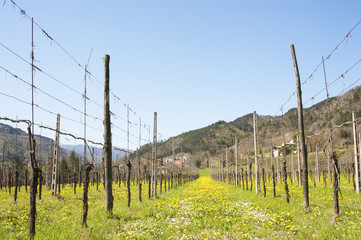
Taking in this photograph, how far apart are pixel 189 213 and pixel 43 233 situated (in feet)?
20.7

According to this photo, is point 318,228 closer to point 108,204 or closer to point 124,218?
point 124,218

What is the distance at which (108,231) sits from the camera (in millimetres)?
8984

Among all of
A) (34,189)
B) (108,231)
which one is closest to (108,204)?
(108,231)

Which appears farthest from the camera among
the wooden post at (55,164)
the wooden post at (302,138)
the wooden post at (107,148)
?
the wooden post at (55,164)

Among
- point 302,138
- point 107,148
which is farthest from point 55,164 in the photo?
point 302,138

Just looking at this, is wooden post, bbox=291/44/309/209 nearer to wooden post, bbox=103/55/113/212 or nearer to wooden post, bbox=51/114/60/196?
wooden post, bbox=103/55/113/212

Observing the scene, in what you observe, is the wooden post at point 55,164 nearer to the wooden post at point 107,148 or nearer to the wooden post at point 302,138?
the wooden post at point 107,148

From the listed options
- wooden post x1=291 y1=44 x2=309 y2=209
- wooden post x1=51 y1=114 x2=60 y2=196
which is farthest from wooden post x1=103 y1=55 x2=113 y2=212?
wooden post x1=51 y1=114 x2=60 y2=196

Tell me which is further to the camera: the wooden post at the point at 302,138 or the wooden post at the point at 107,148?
the wooden post at the point at 302,138

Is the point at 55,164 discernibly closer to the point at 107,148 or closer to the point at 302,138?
the point at 107,148

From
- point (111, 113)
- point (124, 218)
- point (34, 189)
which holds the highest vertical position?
point (111, 113)

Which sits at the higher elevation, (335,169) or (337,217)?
(335,169)

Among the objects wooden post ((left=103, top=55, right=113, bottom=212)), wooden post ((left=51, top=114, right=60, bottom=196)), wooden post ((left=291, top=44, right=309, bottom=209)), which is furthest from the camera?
wooden post ((left=51, top=114, right=60, bottom=196))

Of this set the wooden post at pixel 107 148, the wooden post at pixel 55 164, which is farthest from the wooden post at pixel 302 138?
the wooden post at pixel 55 164
